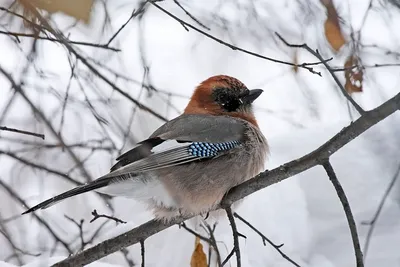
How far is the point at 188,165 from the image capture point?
2.74 m

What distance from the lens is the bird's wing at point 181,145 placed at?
258 centimetres

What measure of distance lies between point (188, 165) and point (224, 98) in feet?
2.09

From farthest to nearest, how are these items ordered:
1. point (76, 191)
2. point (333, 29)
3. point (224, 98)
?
point (333, 29)
point (224, 98)
point (76, 191)

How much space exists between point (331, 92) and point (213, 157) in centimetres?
218

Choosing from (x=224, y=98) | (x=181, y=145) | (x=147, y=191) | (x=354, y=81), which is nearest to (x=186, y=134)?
(x=181, y=145)

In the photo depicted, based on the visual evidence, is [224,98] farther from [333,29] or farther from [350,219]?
[350,219]

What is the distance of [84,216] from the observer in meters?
3.74

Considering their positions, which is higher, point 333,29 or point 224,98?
point 333,29

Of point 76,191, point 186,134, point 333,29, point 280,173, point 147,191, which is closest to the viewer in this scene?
Result: point 280,173

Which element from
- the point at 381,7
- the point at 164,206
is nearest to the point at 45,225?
the point at 164,206

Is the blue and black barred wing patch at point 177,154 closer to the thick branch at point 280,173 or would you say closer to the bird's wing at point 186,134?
the bird's wing at point 186,134

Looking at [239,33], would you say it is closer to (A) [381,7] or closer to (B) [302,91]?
(B) [302,91]

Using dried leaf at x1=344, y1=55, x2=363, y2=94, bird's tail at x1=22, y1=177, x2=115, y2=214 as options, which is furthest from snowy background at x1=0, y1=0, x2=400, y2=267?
bird's tail at x1=22, y1=177, x2=115, y2=214

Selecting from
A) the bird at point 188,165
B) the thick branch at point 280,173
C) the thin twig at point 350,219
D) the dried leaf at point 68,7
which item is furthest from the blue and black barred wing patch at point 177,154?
the thin twig at point 350,219
